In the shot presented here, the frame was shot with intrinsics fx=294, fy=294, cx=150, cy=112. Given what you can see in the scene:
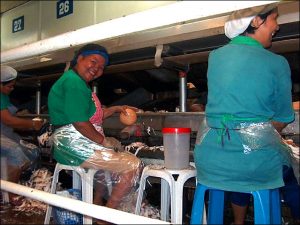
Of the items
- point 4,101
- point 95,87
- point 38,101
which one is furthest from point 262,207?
point 38,101

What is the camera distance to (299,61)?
201cm

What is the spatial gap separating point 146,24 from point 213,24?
111 cm

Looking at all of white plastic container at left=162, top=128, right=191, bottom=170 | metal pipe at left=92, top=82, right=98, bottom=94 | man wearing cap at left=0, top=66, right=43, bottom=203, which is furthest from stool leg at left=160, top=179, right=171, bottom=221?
metal pipe at left=92, top=82, right=98, bottom=94

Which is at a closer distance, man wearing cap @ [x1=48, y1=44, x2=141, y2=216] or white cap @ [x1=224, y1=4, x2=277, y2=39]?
white cap @ [x1=224, y1=4, x2=277, y2=39]

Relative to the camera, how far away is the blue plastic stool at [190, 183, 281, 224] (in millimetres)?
1058

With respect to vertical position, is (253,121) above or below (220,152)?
above

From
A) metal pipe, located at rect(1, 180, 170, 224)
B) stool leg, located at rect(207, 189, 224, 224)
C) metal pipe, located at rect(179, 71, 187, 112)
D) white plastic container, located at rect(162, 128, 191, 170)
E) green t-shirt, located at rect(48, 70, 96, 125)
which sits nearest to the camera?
metal pipe, located at rect(1, 180, 170, 224)

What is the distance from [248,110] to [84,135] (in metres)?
1.07

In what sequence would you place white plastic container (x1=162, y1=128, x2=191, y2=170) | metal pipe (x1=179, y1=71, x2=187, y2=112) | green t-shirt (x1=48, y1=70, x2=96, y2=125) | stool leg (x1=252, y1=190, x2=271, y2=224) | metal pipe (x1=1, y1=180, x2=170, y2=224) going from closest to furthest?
metal pipe (x1=1, y1=180, x2=170, y2=224)
stool leg (x1=252, y1=190, x2=271, y2=224)
white plastic container (x1=162, y1=128, x2=191, y2=170)
green t-shirt (x1=48, y1=70, x2=96, y2=125)
metal pipe (x1=179, y1=71, x2=187, y2=112)

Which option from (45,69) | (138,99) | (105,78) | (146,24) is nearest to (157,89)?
(138,99)

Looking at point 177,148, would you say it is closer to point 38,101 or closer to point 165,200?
point 165,200

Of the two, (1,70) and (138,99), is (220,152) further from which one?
(138,99)

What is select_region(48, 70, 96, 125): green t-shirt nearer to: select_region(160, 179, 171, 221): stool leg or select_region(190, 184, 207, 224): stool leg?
select_region(160, 179, 171, 221): stool leg

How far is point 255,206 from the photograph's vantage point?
→ 3.51 ft
